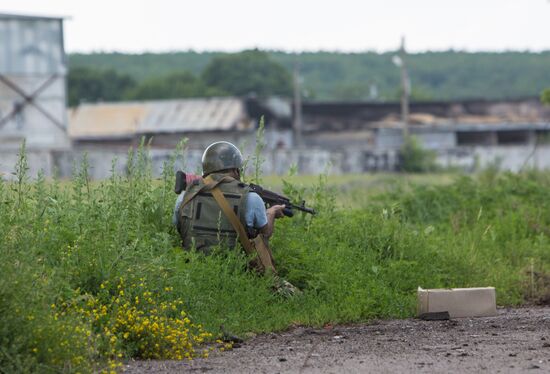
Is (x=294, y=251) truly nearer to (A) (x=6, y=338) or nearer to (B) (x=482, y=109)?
(A) (x=6, y=338)

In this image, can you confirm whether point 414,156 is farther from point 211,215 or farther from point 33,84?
point 211,215

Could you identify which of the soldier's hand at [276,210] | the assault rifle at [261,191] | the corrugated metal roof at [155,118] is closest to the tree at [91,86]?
the corrugated metal roof at [155,118]

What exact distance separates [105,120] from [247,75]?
A: 4529 centimetres

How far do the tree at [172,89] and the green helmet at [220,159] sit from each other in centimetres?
11064

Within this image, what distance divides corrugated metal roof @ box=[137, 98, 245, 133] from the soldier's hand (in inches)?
2627

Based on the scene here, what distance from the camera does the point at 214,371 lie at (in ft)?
28.8

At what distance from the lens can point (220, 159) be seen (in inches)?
459

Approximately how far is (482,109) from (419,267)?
76074mm

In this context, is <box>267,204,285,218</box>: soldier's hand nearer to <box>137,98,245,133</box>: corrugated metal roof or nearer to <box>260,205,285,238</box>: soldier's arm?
<box>260,205,285,238</box>: soldier's arm

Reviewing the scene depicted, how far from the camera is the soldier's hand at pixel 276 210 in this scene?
38.7 feet

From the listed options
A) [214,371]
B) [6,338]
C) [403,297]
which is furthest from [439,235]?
[6,338]

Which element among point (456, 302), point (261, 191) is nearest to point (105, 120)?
point (261, 191)

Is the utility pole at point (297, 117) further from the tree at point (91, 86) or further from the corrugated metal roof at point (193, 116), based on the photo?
the tree at point (91, 86)

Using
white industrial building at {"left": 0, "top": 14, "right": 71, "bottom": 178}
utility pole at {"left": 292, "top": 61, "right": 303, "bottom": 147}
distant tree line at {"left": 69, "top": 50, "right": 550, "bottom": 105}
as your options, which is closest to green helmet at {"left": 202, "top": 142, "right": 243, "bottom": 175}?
white industrial building at {"left": 0, "top": 14, "right": 71, "bottom": 178}
